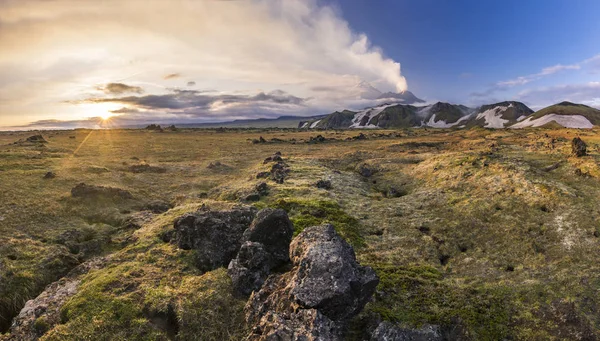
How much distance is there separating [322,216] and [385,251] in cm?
703

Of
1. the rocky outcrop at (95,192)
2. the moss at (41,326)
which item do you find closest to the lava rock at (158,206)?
the rocky outcrop at (95,192)

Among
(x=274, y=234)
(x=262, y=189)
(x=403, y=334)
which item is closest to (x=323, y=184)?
(x=262, y=189)

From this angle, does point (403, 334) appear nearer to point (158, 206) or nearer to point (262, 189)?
point (262, 189)

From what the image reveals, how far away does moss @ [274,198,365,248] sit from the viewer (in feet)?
82.9

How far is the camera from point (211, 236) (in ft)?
72.9

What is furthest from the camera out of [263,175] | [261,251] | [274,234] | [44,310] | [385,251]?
[263,175]

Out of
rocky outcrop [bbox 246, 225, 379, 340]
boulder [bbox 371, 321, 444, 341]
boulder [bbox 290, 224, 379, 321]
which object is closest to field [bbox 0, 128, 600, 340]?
boulder [bbox 371, 321, 444, 341]

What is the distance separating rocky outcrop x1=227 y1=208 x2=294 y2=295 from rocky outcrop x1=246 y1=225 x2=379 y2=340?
4.96 feet

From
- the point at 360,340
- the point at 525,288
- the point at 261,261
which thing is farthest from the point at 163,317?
the point at 525,288

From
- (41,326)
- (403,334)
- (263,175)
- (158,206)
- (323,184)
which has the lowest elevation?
(41,326)

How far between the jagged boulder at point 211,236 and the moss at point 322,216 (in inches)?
193

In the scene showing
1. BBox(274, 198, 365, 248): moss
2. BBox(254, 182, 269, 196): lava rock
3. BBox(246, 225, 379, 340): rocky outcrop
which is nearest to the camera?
BBox(246, 225, 379, 340): rocky outcrop

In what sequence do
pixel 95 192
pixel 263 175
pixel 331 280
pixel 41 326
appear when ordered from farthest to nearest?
pixel 263 175 < pixel 95 192 < pixel 41 326 < pixel 331 280

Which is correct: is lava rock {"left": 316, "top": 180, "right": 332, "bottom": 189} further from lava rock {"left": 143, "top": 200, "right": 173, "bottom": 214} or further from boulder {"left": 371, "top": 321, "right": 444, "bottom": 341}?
boulder {"left": 371, "top": 321, "right": 444, "bottom": 341}
